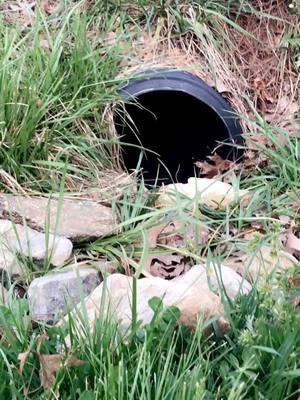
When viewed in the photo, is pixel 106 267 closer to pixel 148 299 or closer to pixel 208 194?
pixel 148 299

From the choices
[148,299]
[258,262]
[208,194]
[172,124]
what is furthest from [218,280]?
[172,124]

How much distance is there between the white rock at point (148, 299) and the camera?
7.32 feet

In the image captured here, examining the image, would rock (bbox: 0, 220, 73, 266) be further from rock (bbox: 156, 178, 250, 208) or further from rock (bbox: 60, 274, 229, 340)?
rock (bbox: 156, 178, 250, 208)

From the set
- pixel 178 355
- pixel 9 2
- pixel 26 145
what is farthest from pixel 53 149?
pixel 178 355

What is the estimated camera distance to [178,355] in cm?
216

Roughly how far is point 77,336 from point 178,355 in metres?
0.29

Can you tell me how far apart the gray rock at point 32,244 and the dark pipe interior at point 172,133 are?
4.18 ft

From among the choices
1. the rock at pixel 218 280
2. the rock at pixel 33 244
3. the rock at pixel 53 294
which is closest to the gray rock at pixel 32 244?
the rock at pixel 33 244

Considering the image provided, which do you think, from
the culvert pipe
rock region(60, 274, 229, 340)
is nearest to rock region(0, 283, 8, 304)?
rock region(60, 274, 229, 340)

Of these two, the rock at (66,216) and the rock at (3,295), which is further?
the rock at (66,216)

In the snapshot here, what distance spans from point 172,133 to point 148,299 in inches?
87.8

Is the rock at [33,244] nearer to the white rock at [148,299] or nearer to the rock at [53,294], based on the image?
the rock at [53,294]

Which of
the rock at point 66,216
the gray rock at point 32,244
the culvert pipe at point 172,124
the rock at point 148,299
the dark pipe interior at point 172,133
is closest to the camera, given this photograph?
the rock at point 148,299

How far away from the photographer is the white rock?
7.32 ft
